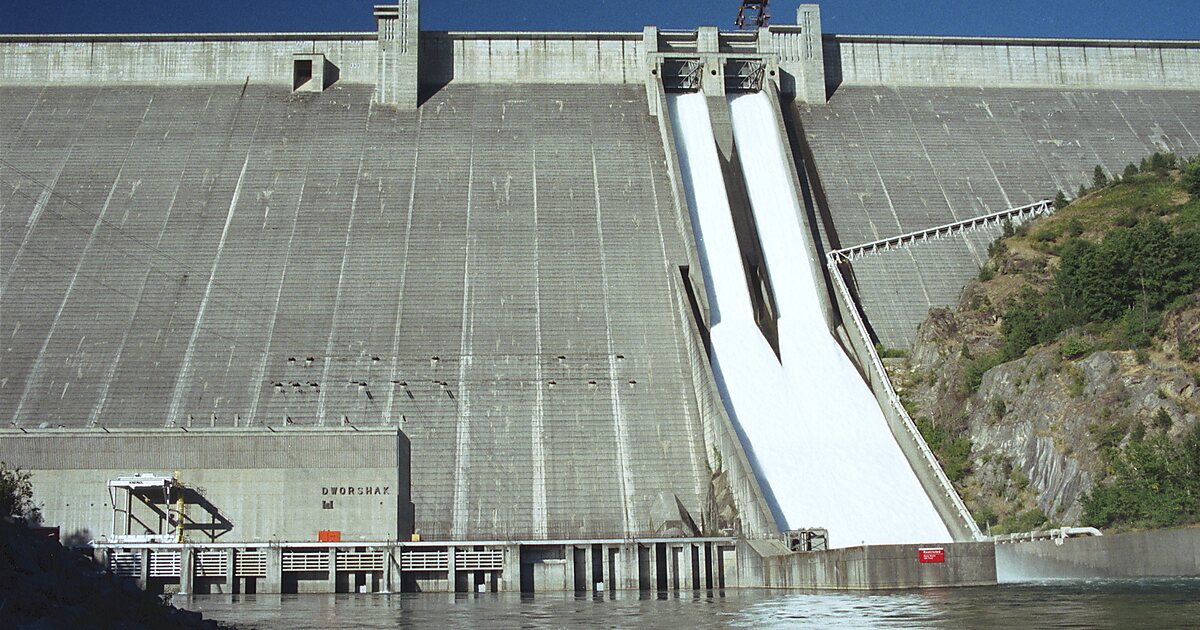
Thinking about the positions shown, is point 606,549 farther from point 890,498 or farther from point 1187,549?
point 1187,549

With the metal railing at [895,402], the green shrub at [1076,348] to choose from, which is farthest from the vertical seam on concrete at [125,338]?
the green shrub at [1076,348]

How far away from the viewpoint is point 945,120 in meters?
53.7

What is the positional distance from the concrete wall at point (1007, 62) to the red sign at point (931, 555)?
32.7 meters

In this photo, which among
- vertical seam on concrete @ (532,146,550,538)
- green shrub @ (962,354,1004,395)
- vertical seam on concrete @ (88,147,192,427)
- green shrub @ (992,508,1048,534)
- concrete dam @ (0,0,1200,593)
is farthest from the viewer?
green shrub @ (962,354,1004,395)

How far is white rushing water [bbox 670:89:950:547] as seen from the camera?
33.6m

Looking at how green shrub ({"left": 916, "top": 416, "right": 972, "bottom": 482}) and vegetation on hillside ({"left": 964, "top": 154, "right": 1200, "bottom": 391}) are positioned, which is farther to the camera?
green shrub ({"left": 916, "top": 416, "right": 972, "bottom": 482})

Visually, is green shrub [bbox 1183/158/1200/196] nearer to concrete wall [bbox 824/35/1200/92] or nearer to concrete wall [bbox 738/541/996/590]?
concrete wall [bbox 824/35/1200/92]

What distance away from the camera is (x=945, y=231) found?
4669 centimetres

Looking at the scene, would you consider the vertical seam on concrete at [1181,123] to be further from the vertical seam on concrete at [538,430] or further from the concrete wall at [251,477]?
the concrete wall at [251,477]

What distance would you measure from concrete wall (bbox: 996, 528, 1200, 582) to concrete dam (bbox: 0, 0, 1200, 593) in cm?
180

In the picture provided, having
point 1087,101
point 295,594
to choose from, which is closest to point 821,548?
point 295,594

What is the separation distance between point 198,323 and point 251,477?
32.6 ft

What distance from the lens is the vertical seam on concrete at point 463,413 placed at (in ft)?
111

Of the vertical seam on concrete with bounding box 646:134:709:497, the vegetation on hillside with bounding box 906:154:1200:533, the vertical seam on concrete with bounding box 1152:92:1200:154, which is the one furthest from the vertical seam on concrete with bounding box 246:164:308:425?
the vertical seam on concrete with bounding box 1152:92:1200:154
